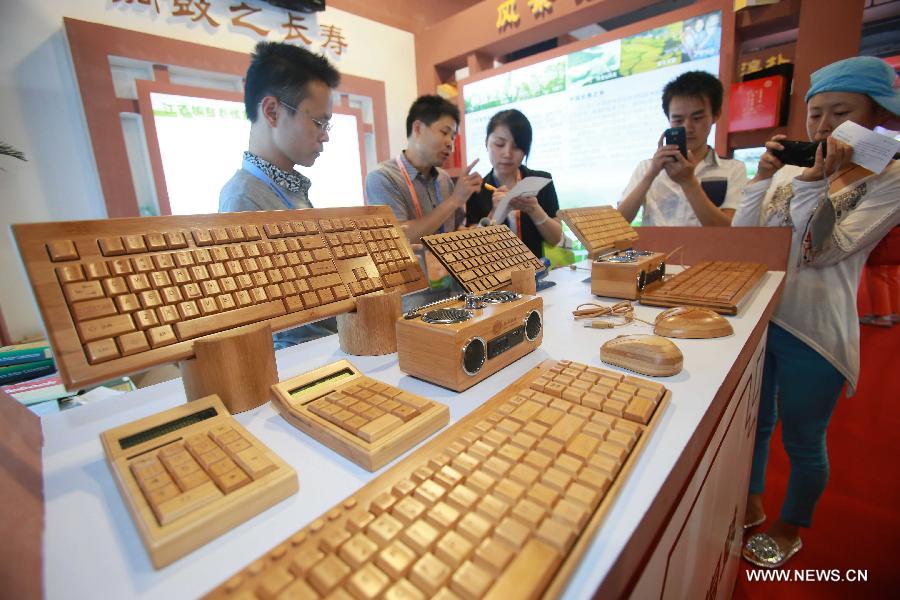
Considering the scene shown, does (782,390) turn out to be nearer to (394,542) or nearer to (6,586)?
(394,542)

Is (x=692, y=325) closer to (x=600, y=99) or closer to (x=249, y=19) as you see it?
(x=600, y=99)

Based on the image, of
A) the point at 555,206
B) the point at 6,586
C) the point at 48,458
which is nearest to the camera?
the point at 6,586

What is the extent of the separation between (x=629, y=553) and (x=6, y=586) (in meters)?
0.43

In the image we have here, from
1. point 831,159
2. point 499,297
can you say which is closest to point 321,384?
point 499,297

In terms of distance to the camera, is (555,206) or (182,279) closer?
(182,279)

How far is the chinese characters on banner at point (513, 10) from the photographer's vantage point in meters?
2.56

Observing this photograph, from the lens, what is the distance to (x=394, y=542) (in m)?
0.30

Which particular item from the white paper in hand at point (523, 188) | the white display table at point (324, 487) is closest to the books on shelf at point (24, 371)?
the white display table at point (324, 487)

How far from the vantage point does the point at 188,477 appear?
0.37 meters

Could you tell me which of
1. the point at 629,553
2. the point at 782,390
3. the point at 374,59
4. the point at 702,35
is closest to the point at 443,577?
the point at 629,553

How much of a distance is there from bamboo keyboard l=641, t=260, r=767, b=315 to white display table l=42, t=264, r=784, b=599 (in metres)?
0.10

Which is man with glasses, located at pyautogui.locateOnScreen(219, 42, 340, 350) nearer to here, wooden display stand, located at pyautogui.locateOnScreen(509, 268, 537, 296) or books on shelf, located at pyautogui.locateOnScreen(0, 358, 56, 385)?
wooden display stand, located at pyautogui.locateOnScreen(509, 268, 537, 296)

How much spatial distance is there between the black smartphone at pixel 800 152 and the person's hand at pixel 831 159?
0.02 metres

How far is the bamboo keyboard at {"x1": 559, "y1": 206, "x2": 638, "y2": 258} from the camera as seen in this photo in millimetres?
1132
